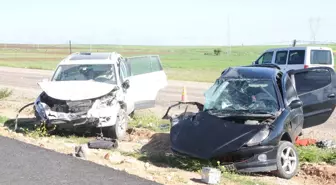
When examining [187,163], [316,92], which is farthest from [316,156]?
[187,163]

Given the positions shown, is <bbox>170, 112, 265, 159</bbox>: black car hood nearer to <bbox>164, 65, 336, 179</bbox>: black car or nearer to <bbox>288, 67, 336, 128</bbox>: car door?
<bbox>164, 65, 336, 179</bbox>: black car

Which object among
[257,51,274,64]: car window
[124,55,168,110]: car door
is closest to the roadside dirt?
[124,55,168,110]: car door

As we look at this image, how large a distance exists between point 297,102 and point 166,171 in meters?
2.38

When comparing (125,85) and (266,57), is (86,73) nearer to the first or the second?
(125,85)

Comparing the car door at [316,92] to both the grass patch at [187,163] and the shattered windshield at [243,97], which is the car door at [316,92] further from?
the grass patch at [187,163]

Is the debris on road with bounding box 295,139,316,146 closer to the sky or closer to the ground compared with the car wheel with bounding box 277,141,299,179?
closer to the ground

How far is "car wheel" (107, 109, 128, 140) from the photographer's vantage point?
1030 cm

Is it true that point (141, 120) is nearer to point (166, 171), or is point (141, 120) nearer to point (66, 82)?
point (66, 82)

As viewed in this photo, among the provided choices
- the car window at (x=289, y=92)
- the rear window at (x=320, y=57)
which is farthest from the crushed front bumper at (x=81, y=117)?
the rear window at (x=320, y=57)

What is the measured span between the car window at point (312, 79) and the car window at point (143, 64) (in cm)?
418

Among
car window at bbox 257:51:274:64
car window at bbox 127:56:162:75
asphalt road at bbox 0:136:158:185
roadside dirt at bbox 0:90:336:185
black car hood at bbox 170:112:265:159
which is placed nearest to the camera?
asphalt road at bbox 0:136:158:185

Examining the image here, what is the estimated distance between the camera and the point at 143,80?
12328 mm

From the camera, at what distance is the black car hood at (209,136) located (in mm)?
7086

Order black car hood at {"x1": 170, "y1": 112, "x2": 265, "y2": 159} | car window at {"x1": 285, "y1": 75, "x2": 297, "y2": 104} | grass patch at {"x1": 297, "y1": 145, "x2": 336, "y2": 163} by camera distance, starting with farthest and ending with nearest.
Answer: car window at {"x1": 285, "y1": 75, "x2": 297, "y2": 104}
grass patch at {"x1": 297, "y1": 145, "x2": 336, "y2": 163}
black car hood at {"x1": 170, "y1": 112, "x2": 265, "y2": 159}
